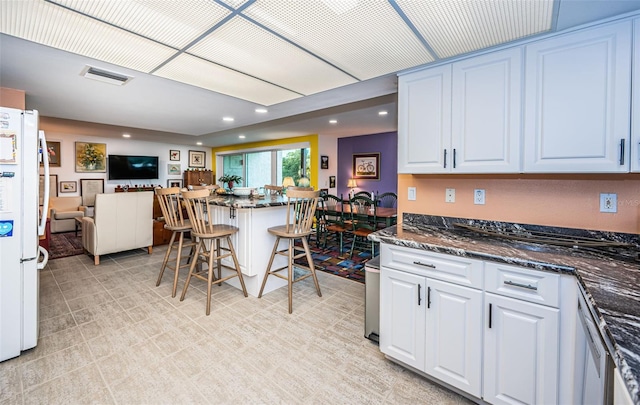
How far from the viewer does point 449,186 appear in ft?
7.51

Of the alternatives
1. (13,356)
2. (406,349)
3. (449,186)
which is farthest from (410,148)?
(13,356)

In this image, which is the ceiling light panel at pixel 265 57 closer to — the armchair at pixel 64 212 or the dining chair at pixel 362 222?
the dining chair at pixel 362 222

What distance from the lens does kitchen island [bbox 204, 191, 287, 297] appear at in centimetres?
305

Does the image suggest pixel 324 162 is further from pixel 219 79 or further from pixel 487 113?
pixel 487 113

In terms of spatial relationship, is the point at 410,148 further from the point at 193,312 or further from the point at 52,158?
the point at 52,158

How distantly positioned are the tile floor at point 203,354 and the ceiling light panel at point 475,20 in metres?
2.15

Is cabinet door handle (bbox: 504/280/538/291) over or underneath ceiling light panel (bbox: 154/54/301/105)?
→ underneath

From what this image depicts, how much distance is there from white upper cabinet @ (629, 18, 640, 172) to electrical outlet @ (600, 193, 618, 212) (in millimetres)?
304

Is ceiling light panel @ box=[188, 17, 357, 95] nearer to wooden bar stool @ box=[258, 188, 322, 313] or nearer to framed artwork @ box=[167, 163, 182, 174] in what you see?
wooden bar stool @ box=[258, 188, 322, 313]

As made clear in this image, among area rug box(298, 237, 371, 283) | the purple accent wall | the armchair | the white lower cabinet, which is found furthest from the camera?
the purple accent wall

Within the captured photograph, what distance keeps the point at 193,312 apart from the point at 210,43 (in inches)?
90.9

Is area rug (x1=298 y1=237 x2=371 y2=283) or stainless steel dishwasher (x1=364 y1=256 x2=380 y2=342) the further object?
area rug (x1=298 y1=237 x2=371 y2=283)

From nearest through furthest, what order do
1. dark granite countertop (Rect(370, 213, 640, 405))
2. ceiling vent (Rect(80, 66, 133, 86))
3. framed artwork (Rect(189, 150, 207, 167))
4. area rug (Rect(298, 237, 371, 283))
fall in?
dark granite countertop (Rect(370, 213, 640, 405))
ceiling vent (Rect(80, 66, 133, 86))
area rug (Rect(298, 237, 371, 283))
framed artwork (Rect(189, 150, 207, 167))

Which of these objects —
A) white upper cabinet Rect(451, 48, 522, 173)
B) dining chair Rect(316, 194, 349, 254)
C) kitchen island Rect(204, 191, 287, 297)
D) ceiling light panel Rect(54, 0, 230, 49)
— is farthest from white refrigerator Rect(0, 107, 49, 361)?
dining chair Rect(316, 194, 349, 254)
